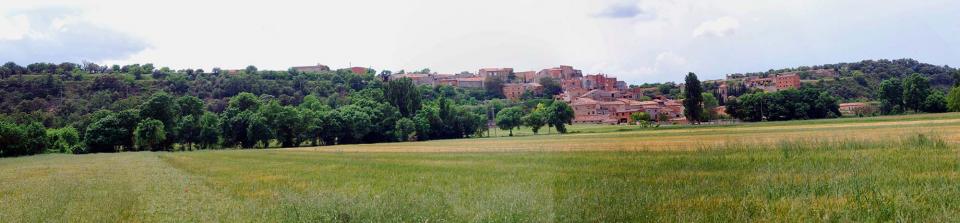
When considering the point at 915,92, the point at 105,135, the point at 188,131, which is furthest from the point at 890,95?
the point at 105,135

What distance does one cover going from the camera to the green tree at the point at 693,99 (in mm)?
84000

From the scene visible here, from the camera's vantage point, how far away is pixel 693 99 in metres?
88.4

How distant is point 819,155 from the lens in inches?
875

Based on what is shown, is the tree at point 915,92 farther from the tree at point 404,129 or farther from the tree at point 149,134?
the tree at point 149,134

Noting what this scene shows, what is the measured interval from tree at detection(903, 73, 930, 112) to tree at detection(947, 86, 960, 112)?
8363 millimetres

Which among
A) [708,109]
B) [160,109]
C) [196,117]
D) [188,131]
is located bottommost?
[188,131]

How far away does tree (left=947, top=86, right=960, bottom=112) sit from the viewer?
9131cm

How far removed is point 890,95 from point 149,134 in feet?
361

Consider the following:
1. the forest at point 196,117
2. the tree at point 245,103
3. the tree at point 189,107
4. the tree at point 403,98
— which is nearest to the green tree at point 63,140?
the forest at point 196,117

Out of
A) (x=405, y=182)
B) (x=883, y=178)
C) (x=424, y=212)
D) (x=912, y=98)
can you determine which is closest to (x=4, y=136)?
(x=405, y=182)

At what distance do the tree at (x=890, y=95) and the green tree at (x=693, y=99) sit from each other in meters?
35.9

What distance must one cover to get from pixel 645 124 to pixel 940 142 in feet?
270

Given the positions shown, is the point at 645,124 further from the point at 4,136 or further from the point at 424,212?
the point at 424,212

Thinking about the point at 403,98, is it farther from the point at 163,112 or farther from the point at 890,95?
the point at 890,95
